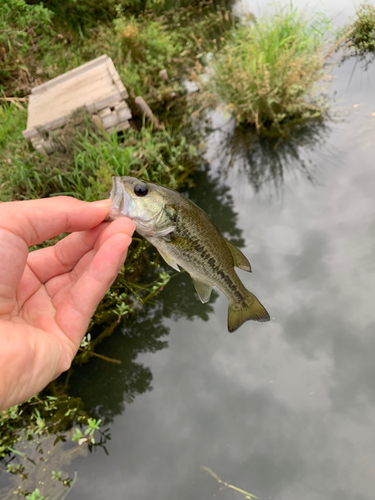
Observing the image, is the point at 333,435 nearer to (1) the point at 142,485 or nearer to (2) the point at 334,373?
(2) the point at 334,373

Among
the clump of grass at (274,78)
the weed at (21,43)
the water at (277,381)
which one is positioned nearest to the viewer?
the water at (277,381)

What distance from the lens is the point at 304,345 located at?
356cm

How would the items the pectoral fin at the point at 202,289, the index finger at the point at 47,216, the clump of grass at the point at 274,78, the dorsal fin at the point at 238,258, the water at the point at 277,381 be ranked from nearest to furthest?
the index finger at the point at 47,216 → the dorsal fin at the point at 238,258 → the pectoral fin at the point at 202,289 → the water at the point at 277,381 → the clump of grass at the point at 274,78

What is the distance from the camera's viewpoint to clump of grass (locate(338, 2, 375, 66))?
6.32 metres

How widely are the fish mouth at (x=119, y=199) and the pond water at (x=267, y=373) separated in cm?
218

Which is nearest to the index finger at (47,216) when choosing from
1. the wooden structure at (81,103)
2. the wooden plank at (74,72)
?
the wooden structure at (81,103)

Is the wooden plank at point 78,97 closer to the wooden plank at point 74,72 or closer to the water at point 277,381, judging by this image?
the wooden plank at point 74,72

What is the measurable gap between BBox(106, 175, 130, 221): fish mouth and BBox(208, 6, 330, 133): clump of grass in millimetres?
3781

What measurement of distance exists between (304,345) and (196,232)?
222cm

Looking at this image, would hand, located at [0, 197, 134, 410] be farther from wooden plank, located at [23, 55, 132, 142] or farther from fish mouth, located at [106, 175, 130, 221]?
wooden plank, located at [23, 55, 132, 142]

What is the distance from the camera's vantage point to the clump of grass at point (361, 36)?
6322 millimetres

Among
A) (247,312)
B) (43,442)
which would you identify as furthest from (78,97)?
(43,442)

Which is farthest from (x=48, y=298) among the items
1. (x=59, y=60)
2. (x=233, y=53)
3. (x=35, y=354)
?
(x=59, y=60)

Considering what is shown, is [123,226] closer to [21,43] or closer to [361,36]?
[361,36]
